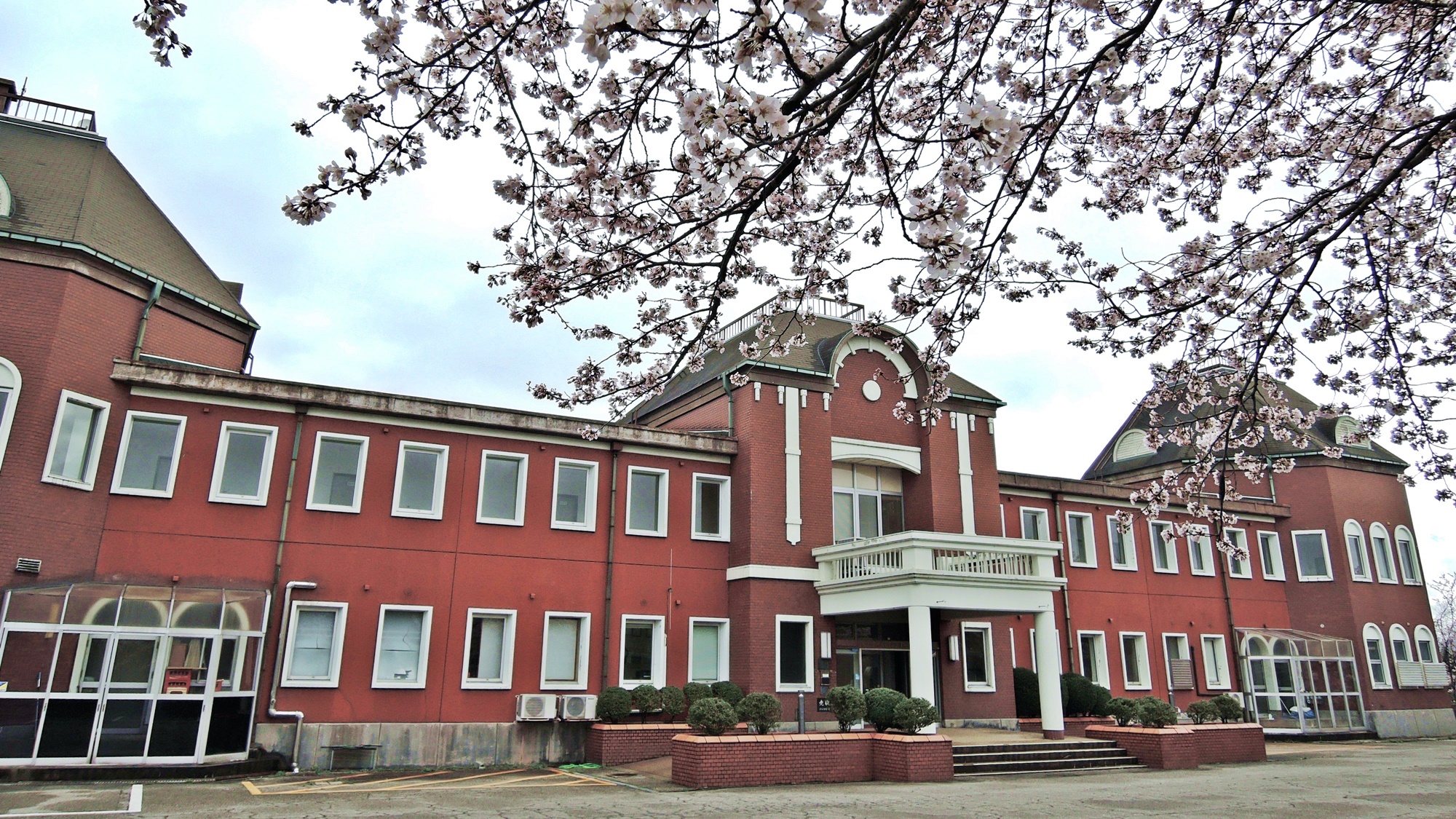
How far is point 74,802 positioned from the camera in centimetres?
1115

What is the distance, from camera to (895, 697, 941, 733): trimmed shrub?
50.3ft

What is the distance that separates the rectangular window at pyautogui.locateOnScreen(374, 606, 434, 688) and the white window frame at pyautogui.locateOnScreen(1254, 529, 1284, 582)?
2572cm

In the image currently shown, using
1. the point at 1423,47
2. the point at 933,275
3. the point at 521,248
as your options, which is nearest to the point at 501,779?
the point at 521,248

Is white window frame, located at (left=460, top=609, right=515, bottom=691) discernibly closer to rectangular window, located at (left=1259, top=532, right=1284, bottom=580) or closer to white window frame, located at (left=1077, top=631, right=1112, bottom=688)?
white window frame, located at (left=1077, top=631, right=1112, bottom=688)

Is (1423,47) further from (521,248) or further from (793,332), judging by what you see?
(793,332)

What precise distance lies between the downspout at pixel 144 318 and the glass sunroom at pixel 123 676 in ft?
14.2

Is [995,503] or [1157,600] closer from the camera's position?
[995,503]

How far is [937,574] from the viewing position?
1820 centimetres

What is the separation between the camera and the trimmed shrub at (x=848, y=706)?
15.6 m

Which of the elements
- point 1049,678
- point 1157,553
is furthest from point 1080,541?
point 1049,678

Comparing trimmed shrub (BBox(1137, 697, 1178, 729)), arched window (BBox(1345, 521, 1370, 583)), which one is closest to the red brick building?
trimmed shrub (BBox(1137, 697, 1178, 729))

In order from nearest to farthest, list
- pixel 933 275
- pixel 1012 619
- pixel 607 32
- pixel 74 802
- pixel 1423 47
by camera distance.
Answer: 1. pixel 607 32
2. pixel 933 275
3. pixel 1423 47
4. pixel 74 802
5. pixel 1012 619

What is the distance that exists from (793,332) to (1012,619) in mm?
9449

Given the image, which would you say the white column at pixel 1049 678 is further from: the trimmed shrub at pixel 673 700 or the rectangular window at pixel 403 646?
the rectangular window at pixel 403 646
